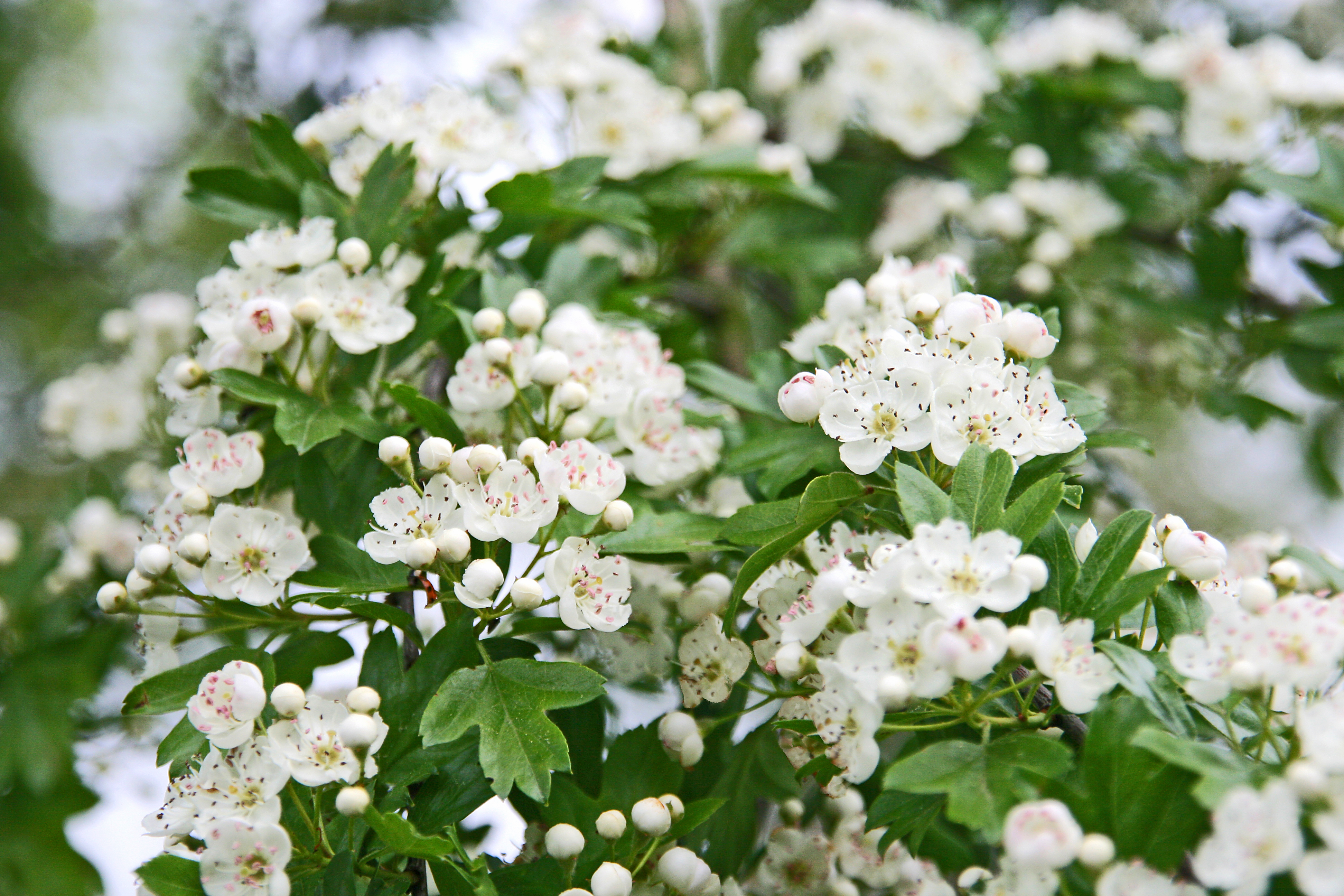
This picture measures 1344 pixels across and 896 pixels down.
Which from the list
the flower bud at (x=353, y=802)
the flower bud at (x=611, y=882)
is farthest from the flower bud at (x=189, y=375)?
the flower bud at (x=611, y=882)

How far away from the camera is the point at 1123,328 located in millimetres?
2879

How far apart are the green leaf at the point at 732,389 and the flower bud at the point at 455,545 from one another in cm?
59

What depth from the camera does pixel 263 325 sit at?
155cm

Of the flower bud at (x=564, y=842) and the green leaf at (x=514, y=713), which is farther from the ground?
the green leaf at (x=514, y=713)

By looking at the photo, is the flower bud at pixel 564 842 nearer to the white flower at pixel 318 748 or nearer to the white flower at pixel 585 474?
the white flower at pixel 318 748

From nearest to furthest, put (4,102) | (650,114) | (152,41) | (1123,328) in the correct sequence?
(650,114) → (1123,328) → (4,102) → (152,41)

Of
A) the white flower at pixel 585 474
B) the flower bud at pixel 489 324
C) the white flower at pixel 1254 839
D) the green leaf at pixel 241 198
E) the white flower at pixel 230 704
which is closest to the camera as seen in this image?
the white flower at pixel 1254 839

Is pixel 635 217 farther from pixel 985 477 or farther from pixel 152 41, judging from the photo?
pixel 152 41

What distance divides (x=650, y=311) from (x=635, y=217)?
0.73ft

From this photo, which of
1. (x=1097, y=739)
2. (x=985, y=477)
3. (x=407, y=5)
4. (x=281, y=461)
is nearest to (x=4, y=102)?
(x=407, y=5)

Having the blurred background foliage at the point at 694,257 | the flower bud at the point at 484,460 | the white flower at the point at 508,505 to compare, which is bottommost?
the blurred background foliage at the point at 694,257

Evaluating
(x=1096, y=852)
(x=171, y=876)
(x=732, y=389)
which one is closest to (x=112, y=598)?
(x=171, y=876)

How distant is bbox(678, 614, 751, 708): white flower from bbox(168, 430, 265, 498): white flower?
0.72m

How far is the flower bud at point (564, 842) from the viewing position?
1331 mm
